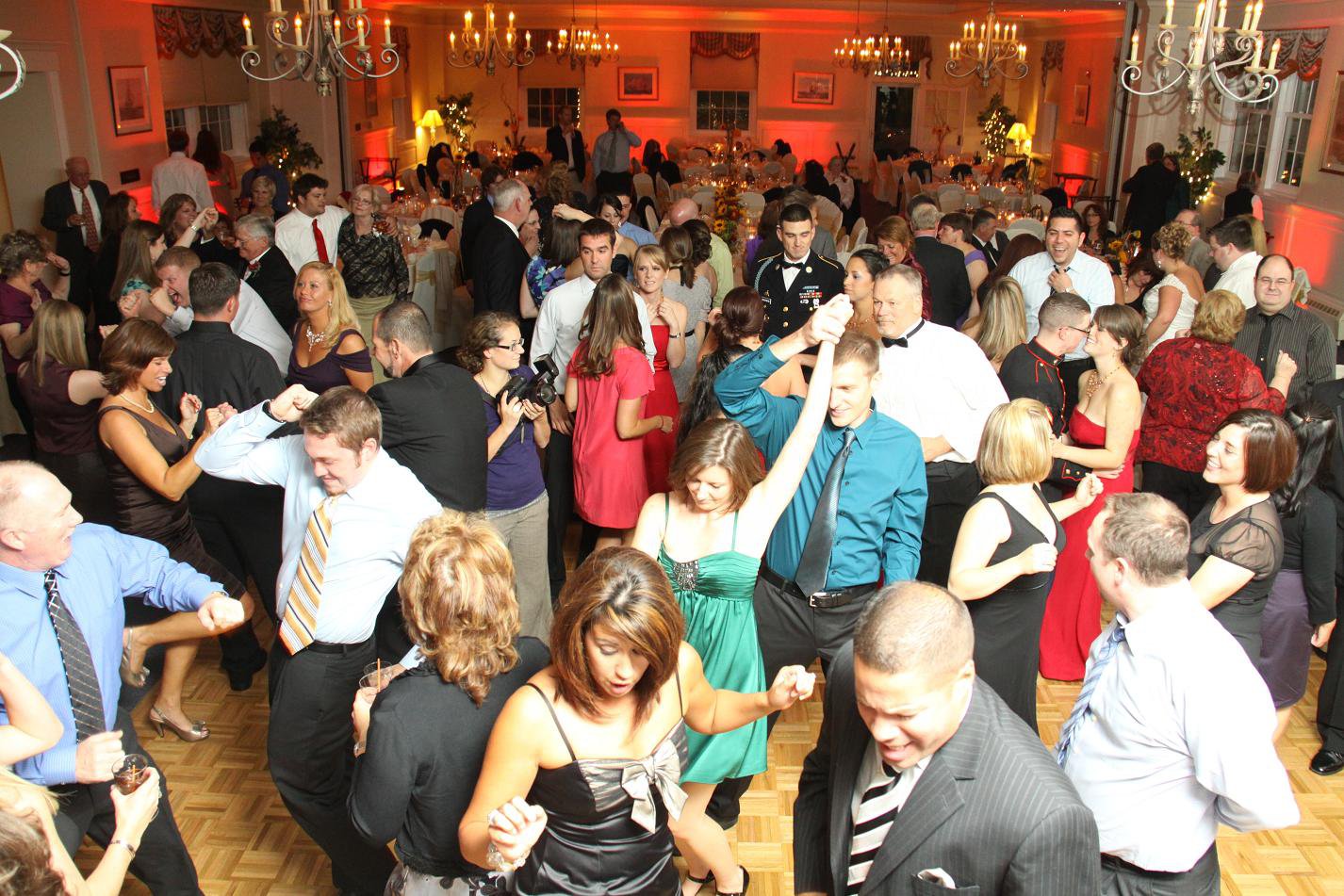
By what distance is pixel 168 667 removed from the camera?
3746 mm

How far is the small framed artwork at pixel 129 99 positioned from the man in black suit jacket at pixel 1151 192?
32.6 ft

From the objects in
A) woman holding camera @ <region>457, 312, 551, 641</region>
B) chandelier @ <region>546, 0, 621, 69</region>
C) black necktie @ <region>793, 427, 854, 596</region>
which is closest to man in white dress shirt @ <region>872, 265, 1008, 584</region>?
black necktie @ <region>793, 427, 854, 596</region>

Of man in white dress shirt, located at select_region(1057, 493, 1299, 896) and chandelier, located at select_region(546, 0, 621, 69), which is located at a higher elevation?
chandelier, located at select_region(546, 0, 621, 69)

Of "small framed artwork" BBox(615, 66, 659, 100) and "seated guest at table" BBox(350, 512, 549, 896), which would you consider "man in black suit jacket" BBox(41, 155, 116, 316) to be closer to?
"seated guest at table" BBox(350, 512, 549, 896)

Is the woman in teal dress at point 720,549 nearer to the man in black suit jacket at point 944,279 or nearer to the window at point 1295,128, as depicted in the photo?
the man in black suit jacket at point 944,279

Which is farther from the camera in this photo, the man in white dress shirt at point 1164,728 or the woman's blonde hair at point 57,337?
the woman's blonde hair at point 57,337

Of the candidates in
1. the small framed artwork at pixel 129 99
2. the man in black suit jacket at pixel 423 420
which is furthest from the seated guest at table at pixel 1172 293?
the small framed artwork at pixel 129 99

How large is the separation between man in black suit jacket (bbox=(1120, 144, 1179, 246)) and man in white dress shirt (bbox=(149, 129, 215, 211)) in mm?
9003

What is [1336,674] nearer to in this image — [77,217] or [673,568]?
[673,568]

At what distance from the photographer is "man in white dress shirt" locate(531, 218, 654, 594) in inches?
185

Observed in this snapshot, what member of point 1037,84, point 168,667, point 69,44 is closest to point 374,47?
point 69,44

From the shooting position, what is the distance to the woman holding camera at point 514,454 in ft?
12.1

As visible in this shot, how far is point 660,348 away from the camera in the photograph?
4777 mm

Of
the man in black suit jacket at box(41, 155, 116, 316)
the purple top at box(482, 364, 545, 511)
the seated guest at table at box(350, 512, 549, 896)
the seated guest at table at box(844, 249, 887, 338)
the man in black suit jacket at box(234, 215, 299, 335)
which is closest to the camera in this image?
the seated guest at table at box(350, 512, 549, 896)
